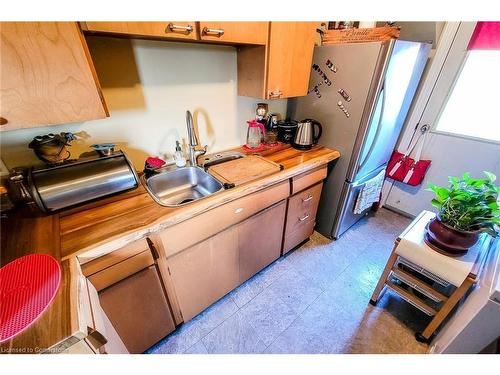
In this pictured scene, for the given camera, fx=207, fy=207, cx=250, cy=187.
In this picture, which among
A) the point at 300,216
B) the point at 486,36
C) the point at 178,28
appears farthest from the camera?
the point at 300,216

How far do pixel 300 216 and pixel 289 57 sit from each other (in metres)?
1.12

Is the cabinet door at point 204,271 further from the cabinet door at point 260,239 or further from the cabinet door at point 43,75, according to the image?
the cabinet door at point 43,75

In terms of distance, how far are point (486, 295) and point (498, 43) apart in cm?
182

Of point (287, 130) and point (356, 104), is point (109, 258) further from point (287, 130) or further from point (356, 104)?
point (356, 104)

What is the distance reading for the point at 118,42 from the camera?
1020 mm

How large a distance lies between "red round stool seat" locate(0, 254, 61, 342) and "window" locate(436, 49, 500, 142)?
2.84m

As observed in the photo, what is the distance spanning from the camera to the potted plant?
945mm

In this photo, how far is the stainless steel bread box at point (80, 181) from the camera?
2.77 ft

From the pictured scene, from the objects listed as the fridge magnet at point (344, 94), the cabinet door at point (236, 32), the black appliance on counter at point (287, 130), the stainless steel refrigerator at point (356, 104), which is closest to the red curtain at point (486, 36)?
the stainless steel refrigerator at point (356, 104)

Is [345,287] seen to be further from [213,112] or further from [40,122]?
[40,122]

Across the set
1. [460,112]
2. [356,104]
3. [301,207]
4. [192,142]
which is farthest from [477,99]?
[192,142]

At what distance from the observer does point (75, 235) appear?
31.9 inches

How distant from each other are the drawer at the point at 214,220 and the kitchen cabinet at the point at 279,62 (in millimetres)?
641
